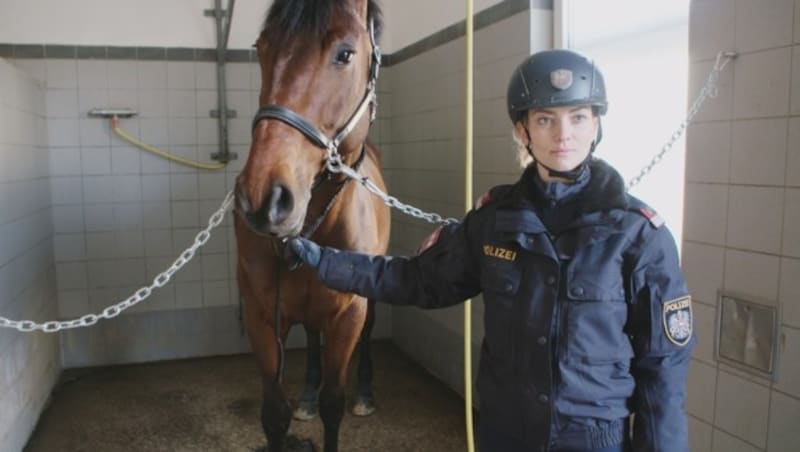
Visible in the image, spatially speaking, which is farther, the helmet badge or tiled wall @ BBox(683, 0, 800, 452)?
tiled wall @ BBox(683, 0, 800, 452)

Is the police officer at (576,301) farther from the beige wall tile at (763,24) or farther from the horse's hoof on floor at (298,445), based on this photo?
the horse's hoof on floor at (298,445)

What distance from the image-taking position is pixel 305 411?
311cm

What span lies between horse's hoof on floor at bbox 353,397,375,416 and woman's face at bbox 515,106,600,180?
89.5 inches

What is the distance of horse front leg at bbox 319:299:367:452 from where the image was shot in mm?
2180

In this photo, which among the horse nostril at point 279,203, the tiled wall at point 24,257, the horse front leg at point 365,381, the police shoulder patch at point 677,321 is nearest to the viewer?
the police shoulder patch at point 677,321

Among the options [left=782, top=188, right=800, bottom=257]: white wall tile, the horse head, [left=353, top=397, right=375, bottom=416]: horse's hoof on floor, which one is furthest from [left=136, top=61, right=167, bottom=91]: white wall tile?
[left=782, top=188, right=800, bottom=257]: white wall tile

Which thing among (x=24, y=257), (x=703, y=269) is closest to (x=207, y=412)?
(x=24, y=257)

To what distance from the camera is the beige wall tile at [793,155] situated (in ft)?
4.83

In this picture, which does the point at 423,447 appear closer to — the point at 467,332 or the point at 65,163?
the point at 467,332

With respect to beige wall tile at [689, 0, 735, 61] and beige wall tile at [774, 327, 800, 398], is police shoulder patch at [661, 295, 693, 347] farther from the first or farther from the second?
beige wall tile at [689, 0, 735, 61]

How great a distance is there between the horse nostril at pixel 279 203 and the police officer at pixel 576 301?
43 centimetres

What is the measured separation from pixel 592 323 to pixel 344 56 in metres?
0.89

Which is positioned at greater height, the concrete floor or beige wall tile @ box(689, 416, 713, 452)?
beige wall tile @ box(689, 416, 713, 452)

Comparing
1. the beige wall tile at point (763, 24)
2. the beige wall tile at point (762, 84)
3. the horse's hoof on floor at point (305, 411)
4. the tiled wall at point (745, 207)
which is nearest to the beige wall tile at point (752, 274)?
the tiled wall at point (745, 207)
